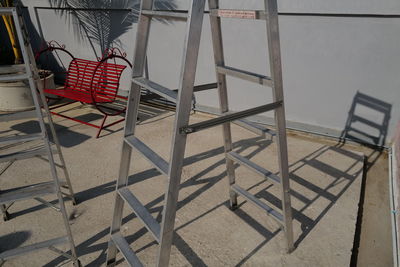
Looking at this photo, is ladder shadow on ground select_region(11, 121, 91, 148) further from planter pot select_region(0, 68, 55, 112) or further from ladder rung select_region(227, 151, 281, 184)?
ladder rung select_region(227, 151, 281, 184)

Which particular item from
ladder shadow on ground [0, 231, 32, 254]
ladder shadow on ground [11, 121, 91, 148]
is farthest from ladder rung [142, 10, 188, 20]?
ladder shadow on ground [11, 121, 91, 148]

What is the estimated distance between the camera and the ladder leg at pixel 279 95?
1.43 metres

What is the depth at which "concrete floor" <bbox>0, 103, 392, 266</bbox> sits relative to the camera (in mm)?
2121

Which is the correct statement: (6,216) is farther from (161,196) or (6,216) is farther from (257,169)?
(257,169)

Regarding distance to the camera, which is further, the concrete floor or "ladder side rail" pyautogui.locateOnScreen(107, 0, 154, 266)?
the concrete floor

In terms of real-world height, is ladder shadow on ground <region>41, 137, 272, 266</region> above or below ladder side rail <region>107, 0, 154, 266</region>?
below

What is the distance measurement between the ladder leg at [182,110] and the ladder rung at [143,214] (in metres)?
0.09

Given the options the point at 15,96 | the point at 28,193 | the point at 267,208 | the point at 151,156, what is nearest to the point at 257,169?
the point at 267,208

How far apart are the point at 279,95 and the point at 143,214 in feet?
3.27

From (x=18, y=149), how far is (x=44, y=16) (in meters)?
3.88

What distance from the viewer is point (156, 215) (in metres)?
2.52

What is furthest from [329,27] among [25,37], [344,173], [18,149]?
[18,149]

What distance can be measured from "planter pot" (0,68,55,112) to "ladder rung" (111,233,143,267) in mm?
3789

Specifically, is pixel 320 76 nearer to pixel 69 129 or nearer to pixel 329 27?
pixel 329 27
